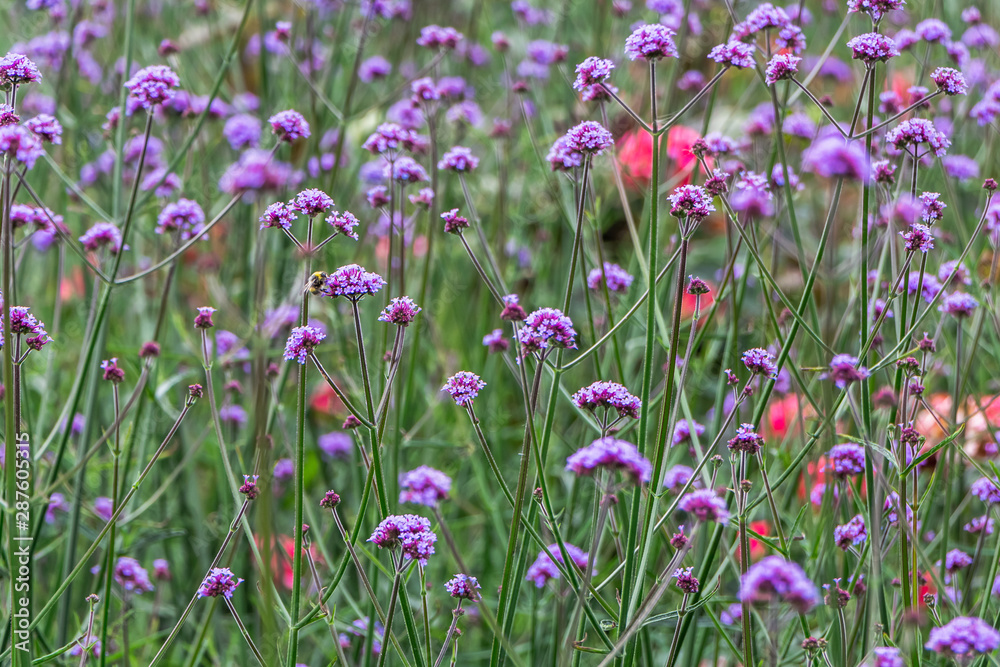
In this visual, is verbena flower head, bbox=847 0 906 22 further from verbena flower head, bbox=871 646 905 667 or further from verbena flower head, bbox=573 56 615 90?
verbena flower head, bbox=871 646 905 667

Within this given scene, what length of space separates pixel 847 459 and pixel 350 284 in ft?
2.90

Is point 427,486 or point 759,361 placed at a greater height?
point 759,361

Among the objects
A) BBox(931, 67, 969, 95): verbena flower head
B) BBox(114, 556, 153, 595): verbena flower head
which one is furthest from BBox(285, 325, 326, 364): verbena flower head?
BBox(931, 67, 969, 95): verbena flower head

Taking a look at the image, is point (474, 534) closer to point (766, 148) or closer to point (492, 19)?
point (766, 148)

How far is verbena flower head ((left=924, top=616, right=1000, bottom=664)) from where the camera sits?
101 cm

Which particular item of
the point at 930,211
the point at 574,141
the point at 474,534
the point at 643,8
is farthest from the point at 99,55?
the point at 930,211

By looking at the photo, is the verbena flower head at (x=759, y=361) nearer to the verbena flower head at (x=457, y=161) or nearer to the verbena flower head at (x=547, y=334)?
A: the verbena flower head at (x=547, y=334)

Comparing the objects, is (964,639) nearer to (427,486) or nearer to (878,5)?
(427,486)

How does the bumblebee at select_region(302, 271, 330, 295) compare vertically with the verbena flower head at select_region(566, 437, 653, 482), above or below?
above

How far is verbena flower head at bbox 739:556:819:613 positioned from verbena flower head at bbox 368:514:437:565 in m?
0.48

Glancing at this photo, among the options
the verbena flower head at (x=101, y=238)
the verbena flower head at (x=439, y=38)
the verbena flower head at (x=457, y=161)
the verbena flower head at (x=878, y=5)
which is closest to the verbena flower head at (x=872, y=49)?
the verbena flower head at (x=878, y=5)

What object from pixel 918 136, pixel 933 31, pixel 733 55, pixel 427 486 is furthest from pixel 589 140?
pixel 933 31

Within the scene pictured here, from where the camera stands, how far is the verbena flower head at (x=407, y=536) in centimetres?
123

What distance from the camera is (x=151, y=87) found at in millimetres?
1654
